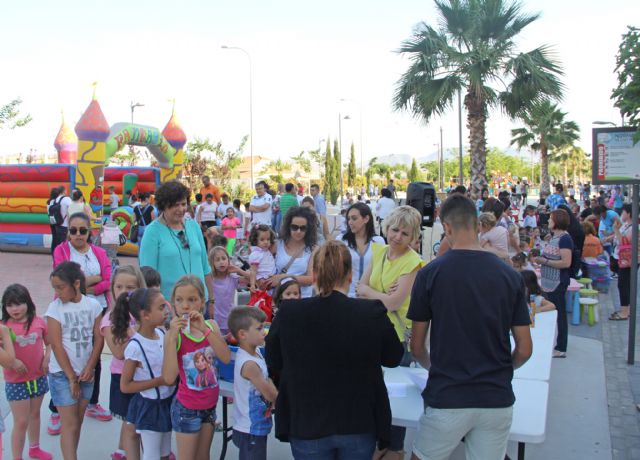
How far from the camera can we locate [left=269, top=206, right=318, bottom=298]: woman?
16.0 ft

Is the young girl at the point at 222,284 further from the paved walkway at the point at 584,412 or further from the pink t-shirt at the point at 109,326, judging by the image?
the pink t-shirt at the point at 109,326

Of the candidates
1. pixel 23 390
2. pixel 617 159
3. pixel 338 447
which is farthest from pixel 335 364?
pixel 617 159

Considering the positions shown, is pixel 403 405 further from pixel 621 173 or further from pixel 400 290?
pixel 621 173

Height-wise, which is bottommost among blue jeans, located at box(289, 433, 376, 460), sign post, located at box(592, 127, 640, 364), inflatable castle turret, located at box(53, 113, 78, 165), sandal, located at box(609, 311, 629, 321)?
sandal, located at box(609, 311, 629, 321)

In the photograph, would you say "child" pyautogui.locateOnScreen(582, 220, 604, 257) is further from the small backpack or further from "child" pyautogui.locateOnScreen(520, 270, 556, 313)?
the small backpack

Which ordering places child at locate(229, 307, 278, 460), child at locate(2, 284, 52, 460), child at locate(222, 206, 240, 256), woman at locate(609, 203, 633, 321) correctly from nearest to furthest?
child at locate(229, 307, 278, 460) → child at locate(2, 284, 52, 460) → woman at locate(609, 203, 633, 321) → child at locate(222, 206, 240, 256)

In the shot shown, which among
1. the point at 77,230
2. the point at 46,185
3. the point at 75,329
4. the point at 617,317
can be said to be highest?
the point at 46,185

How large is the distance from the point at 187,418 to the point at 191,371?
0.87 ft

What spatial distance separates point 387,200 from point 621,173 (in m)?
9.45

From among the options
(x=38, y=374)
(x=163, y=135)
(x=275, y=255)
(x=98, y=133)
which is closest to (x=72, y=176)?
(x=98, y=133)

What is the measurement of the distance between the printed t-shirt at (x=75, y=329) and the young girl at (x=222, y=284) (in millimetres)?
1364

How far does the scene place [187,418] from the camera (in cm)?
331

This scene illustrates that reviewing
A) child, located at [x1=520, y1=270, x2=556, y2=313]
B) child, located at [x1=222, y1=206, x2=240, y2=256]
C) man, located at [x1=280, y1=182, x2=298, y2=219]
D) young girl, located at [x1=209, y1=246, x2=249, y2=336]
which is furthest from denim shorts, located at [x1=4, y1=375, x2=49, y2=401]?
man, located at [x1=280, y1=182, x2=298, y2=219]

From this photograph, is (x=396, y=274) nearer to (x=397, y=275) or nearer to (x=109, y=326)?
(x=397, y=275)
